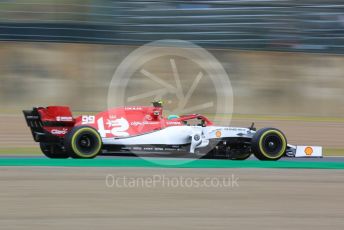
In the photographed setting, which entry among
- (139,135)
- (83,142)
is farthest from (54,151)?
(139,135)

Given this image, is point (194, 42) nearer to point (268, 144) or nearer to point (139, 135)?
point (268, 144)

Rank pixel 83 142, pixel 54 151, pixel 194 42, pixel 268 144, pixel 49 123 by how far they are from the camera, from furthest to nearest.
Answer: pixel 194 42, pixel 54 151, pixel 268 144, pixel 49 123, pixel 83 142

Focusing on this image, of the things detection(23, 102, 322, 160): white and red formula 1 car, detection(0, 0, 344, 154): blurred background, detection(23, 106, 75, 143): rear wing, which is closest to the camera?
detection(23, 102, 322, 160): white and red formula 1 car

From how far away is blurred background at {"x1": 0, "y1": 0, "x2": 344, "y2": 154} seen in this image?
734 inches

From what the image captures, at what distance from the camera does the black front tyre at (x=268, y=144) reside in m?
11.0

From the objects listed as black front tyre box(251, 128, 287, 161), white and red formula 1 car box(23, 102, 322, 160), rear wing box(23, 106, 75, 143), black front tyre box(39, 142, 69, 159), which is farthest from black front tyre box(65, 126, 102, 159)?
black front tyre box(251, 128, 287, 161)

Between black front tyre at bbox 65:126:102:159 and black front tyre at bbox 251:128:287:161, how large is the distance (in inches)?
95.1

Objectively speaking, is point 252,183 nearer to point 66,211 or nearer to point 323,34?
point 66,211

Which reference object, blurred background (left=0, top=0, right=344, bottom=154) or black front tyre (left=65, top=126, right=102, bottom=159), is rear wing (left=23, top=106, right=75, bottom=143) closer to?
black front tyre (left=65, top=126, right=102, bottom=159)

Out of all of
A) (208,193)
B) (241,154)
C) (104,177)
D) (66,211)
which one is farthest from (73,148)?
(66,211)

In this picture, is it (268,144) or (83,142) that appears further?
(268,144)

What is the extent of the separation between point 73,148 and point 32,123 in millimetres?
865

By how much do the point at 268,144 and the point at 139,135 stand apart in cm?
202

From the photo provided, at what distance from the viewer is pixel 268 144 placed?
435 inches
